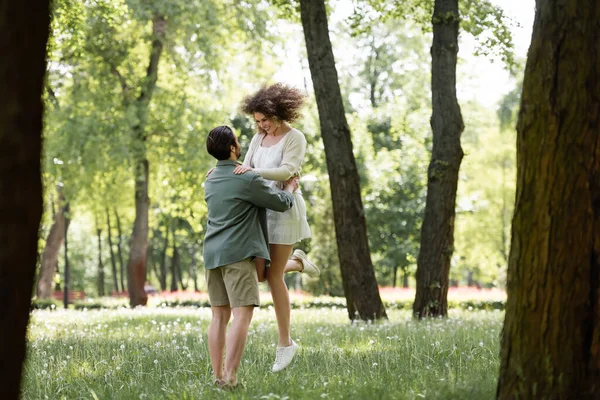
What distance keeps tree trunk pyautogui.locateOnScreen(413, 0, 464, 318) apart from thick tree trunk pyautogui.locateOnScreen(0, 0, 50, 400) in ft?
37.3

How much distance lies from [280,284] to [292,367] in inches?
28.8

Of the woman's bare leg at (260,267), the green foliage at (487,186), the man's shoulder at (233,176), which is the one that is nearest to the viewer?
the man's shoulder at (233,176)

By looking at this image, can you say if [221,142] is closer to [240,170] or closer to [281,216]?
[240,170]

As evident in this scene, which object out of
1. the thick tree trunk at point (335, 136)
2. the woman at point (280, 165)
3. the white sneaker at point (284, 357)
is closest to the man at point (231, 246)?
the woman at point (280, 165)

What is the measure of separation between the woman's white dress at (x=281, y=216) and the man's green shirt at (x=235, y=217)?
843 millimetres

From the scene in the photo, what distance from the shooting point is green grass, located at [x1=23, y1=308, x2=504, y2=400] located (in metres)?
5.27

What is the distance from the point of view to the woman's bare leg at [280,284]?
6902mm

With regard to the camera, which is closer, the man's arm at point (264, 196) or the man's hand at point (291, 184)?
the man's arm at point (264, 196)

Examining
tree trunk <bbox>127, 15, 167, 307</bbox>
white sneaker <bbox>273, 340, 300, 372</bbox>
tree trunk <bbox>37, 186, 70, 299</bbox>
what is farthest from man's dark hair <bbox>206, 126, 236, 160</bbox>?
tree trunk <bbox>37, 186, 70, 299</bbox>

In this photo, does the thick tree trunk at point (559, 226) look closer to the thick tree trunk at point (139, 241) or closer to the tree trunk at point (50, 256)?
the thick tree trunk at point (139, 241)

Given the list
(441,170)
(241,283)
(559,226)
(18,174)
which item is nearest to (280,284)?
(241,283)

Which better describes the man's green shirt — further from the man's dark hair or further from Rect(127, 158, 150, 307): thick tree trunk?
Rect(127, 158, 150, 307): thick tree trunk

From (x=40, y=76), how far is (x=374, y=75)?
150 ft

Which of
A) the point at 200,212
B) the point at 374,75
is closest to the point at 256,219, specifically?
the point at 200,212
